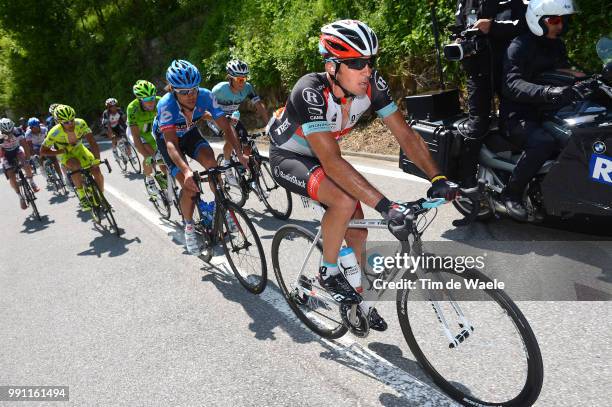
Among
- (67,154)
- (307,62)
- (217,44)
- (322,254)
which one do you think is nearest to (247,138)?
(67,154)

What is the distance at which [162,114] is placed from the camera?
514 centimetres

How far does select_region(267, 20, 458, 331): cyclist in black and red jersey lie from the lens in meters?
2.87

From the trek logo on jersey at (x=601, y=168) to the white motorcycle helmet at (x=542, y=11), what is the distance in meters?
1.29

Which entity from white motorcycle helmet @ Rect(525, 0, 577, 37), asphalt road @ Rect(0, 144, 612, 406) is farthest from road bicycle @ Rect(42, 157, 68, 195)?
white motorcycle helmet @ Rect(525, 0, 577, 37)

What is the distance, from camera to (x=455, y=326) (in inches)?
114

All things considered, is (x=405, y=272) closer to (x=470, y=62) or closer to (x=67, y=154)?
(x=470, y=62)

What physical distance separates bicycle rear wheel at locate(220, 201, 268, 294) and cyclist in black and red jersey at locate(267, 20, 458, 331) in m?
1.22

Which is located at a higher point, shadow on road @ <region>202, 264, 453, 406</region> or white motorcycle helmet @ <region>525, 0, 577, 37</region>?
white motorcycle helmet @ <region>525, 0, 577, 37</region>

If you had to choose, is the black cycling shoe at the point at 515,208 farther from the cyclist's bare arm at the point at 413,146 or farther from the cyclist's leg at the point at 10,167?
the cyclist's leg at the point at 10,167

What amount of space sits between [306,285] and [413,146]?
4.69 ft

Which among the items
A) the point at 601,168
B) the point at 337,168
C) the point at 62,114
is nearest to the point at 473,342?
the point at 337,168

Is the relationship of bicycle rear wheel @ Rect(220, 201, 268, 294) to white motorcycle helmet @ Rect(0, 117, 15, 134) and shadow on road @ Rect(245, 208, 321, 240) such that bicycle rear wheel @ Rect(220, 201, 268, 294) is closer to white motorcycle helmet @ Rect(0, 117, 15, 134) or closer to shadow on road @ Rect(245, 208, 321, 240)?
shadow on road @ Rect(245, 208, 321, 240)

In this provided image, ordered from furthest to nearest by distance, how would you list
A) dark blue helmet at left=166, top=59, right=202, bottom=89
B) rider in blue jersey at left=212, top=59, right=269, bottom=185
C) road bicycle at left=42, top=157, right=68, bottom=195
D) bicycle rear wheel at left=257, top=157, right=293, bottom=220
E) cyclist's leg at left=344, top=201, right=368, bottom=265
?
1. road bicycle at left=42, top=157, right=68, bottom=195
2. rider in blue jersey at left=212, top=59, right=269, bottom=185
3. bicycle rear wheel at left=257, top=157, right=293, bottom=220
4. dark blue helmet at left=166, top=59, right=202, bottom=89
5. cyclist's leg at left=344, top=201, right=368, bottom=265

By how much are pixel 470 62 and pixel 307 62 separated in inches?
322
